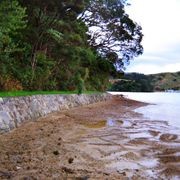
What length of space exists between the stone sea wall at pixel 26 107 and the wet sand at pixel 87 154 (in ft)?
1.37

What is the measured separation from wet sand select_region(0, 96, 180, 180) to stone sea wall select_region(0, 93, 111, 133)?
419 mm

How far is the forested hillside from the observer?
17.0 meters

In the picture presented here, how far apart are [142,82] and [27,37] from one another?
90.3m

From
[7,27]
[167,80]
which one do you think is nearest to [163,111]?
[7,27]

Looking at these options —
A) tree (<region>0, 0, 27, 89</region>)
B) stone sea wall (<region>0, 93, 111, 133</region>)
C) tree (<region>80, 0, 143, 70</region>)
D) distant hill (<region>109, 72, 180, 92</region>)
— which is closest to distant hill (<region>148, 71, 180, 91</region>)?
distant hill (<region>109, 72, 180, 92</region>)

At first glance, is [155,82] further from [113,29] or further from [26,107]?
[26,107]

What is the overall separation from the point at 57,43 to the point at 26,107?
11745 mm

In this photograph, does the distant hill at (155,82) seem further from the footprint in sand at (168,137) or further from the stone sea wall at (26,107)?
the footprint in sand at (168,137)

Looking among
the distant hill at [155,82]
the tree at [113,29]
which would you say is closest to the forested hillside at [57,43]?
the tree at [113,29]

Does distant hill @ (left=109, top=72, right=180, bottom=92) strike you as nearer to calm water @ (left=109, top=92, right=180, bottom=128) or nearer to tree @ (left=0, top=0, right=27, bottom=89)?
calm water @ (left=109, top=92, right=180, bottom=128)

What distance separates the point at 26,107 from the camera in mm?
14203

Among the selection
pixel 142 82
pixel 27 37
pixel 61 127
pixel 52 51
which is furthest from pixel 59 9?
→ pixel 142 82

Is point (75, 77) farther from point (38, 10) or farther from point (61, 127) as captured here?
point (61, 127)

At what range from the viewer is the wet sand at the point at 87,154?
22.0ft
